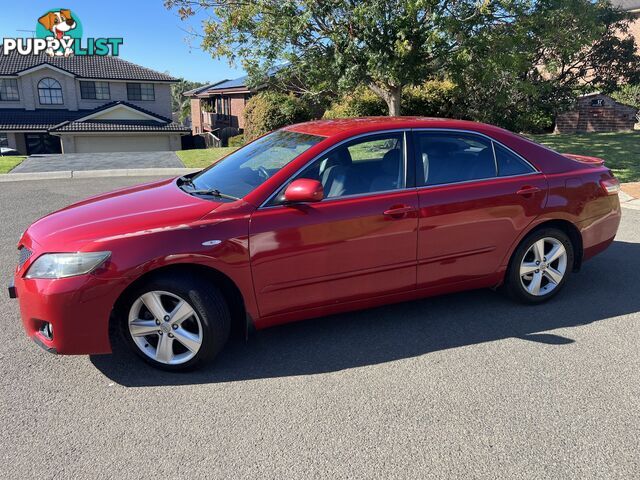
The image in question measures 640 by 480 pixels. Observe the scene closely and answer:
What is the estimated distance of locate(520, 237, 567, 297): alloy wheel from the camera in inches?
169

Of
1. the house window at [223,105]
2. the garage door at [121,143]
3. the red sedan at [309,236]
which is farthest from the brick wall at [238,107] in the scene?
the red sedan at [309,236]

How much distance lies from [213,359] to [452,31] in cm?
952

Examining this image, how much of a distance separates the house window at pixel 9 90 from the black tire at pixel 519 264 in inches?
1611

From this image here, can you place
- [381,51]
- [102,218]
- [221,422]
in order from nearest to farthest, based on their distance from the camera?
[221,422] → [102,218] → [381,51]

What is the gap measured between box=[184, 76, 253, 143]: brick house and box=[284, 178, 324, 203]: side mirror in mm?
29308

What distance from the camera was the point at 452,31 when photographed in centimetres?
1056

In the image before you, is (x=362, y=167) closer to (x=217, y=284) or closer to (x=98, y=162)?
(x=217, y=284)

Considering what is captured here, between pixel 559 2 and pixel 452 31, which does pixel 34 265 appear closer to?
pixel 452 31

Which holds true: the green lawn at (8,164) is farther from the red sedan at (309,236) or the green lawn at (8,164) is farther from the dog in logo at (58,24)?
the dog in logo at (58,24)

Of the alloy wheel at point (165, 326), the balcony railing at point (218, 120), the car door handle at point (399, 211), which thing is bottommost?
the alloy wheel at point (165, 326)

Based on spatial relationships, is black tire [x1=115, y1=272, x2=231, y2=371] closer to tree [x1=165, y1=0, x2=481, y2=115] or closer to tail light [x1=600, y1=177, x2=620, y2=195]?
tail light [x1=600, y1=177, x2=620, y2=195]

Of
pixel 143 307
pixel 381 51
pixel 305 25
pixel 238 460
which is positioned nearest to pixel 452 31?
pixel 381 51

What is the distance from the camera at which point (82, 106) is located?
37438 mm

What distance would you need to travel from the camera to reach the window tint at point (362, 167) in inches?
144
